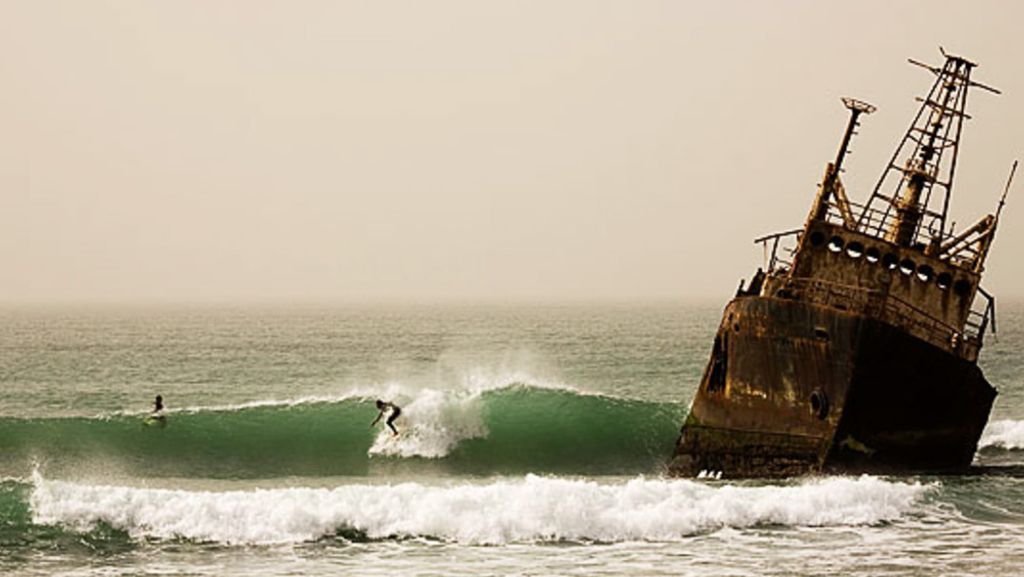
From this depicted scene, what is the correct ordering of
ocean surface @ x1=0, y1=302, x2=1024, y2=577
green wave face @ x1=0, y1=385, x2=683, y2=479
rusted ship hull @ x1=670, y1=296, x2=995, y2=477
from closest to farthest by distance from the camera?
ocean surface @ x1=0, y1=302, x2=1024, y2=577 → rusted ship hull @ x1=670, y1=296, x2=995, y2=477 → green wave face @ x1=0, y1=385, x2=683, y2=479

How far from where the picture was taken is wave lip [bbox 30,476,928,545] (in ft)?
64.3

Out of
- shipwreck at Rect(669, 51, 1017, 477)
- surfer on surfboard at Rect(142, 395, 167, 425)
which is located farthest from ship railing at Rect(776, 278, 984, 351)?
surfer on surfboard at Rect(142, 395, 167, 425)

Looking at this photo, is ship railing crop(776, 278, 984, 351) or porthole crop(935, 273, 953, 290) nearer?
ship railing crop(776, 278, 984, 351)

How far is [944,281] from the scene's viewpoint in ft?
82.0

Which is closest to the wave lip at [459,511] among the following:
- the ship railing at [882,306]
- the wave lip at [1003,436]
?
the ship railing at [882,306]

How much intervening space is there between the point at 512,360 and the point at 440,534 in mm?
64346

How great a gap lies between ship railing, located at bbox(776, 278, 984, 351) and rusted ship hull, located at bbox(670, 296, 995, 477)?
0.54 m

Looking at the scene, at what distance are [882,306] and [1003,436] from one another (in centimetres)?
1437

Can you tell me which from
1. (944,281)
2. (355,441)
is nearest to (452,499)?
(355,441)

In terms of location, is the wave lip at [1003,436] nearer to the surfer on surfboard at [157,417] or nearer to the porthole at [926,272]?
the porthole at [926,272]

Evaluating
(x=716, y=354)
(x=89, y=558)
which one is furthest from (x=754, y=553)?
(x=89, y=558)

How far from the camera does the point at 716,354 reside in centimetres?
2562

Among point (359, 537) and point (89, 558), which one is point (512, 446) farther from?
point (89, 558)

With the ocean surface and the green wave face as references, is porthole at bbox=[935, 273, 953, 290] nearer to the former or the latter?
the ocean surface
